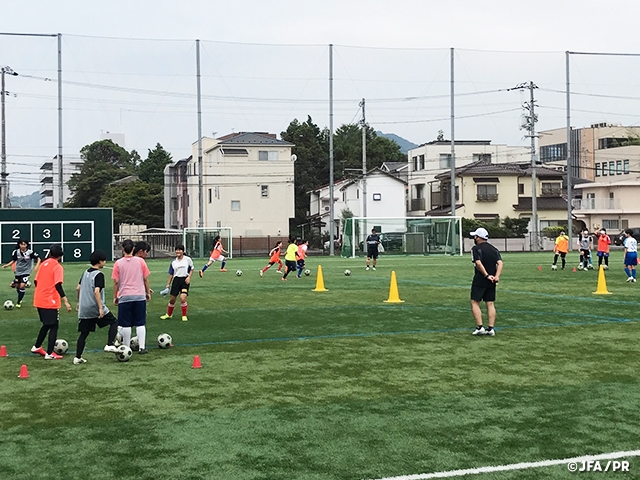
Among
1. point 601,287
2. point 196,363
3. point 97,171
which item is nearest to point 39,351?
point 196,363

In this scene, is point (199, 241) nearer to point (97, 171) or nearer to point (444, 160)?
point (444, 160)

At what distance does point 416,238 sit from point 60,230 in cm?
2291

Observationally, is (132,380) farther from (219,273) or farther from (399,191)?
(399,191)

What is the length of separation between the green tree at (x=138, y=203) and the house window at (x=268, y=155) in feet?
67.1

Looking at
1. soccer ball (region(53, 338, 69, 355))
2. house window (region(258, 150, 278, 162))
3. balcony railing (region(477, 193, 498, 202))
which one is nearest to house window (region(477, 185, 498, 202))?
balcony railing (region(477, 193, 498, 202))

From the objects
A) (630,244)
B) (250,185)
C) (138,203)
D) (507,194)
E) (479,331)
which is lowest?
(479,331)

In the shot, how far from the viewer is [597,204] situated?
7588cm

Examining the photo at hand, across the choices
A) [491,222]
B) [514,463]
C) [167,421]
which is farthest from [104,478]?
[491,222]

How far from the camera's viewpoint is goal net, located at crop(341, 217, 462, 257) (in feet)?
183

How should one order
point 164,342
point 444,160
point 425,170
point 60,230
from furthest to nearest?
point 444,160
point 425,170
point 60,230
point 164,342

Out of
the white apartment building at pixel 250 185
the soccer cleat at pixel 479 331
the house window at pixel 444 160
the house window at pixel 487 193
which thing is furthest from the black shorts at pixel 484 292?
the house window at pixel 444 160

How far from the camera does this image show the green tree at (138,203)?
87.2 metres

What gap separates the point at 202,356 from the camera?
12.5 m

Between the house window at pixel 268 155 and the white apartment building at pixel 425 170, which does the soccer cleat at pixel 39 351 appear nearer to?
the house window at pixel 268 155
